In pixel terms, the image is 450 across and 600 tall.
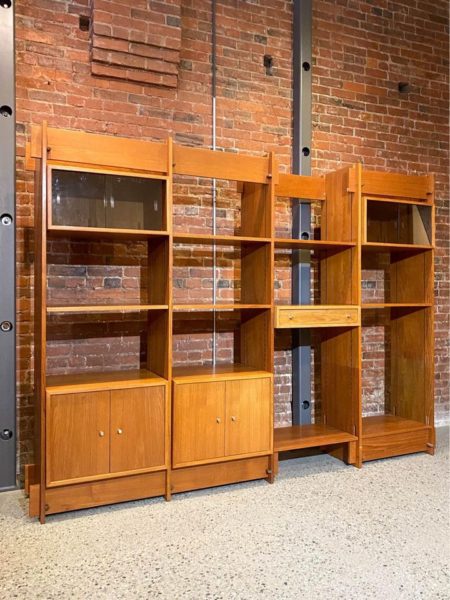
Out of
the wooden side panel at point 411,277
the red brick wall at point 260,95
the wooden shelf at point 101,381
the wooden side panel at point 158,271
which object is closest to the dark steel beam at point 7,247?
the red brick wall at point 260,95

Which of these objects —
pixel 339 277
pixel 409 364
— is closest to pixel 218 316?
pixel 339 277

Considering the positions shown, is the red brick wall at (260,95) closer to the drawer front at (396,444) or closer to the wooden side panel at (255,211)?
the wooden side panel at (255,211)

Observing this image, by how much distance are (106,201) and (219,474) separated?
1937mm

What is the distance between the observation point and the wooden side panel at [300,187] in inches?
156

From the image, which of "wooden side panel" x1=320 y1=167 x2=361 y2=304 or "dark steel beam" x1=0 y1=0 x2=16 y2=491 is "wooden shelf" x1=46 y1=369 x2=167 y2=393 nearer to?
"dark steel beam" x1=0 y1=0 x2=16 y2=491

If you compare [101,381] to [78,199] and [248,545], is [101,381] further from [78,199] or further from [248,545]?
[248,545]

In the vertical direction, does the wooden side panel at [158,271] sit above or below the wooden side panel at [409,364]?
above

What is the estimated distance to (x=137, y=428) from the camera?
3182 mm

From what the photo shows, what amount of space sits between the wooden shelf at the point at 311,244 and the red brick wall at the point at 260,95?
23.1 inches

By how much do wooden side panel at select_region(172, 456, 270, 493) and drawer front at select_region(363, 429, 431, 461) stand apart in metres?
0.91

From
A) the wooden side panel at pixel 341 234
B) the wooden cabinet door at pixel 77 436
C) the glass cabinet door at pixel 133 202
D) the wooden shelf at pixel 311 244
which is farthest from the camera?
the wooden side panel at pixel 341 234

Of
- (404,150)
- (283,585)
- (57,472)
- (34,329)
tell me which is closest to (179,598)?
(283,585)

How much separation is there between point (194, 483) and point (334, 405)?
136 cm

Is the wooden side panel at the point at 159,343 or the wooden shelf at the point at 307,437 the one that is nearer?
the wooden side panel at the point at 159,343
